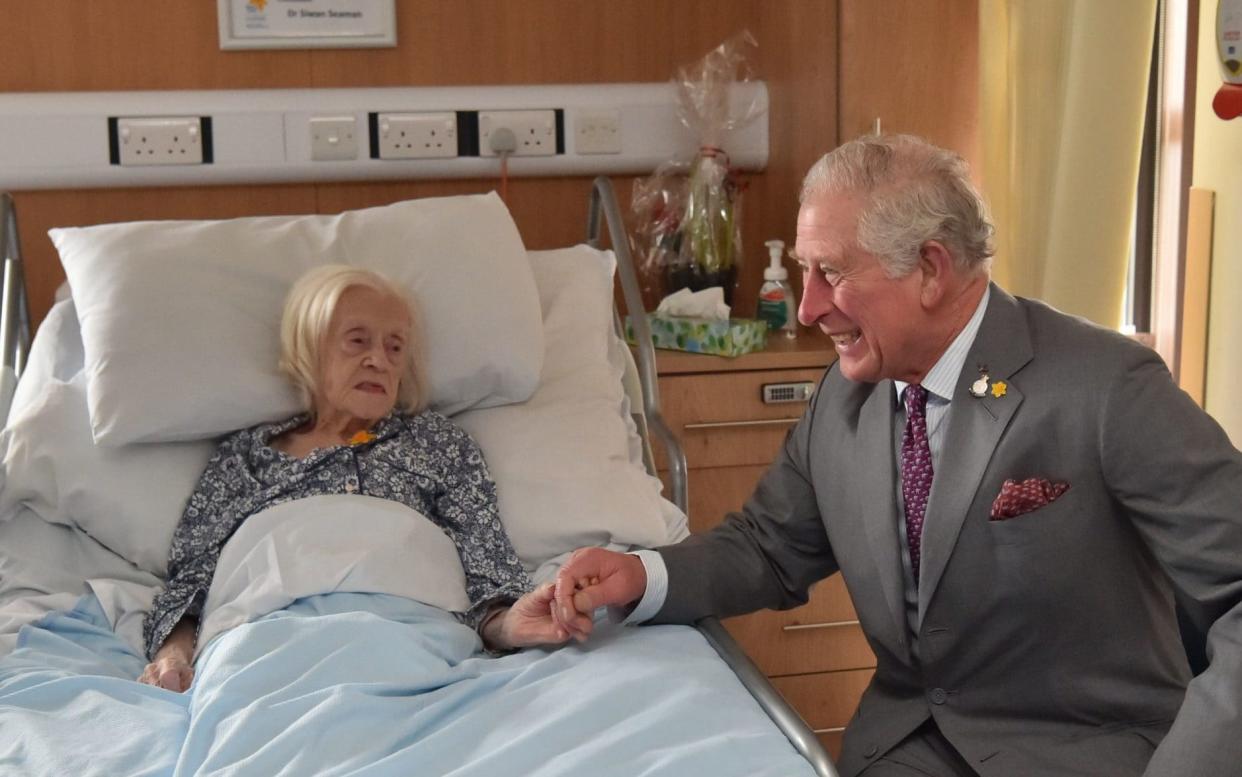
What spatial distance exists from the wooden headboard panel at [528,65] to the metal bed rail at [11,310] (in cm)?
23

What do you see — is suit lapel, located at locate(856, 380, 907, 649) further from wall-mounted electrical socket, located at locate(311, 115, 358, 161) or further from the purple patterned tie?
wall-mounted electrical socket, located at locate(311, 115, 358, 161)

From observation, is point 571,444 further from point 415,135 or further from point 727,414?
point 415,135

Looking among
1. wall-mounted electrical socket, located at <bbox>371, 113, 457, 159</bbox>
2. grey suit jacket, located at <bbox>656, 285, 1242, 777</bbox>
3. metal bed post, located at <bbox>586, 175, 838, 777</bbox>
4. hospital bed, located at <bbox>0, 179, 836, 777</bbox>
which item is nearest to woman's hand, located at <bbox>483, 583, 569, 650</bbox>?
hospital bed, located at <bbox>0, 179, 836, 777</bbox>

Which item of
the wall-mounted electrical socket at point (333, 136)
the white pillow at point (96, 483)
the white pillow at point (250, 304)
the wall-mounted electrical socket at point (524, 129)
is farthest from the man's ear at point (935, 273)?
the wall-mounted electrical socket at point (333, 136)

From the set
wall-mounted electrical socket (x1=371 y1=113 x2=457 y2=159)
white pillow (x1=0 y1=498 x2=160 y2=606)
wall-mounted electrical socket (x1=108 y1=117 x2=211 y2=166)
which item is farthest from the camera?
wall-mounted electrical socket (x1=371 y1=113 x2=457 y2=159)

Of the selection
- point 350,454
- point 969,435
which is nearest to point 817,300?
point 969,435

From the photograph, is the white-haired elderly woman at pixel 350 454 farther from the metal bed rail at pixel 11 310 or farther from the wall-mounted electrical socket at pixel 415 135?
the wall-mounted electrical socket at pixel 415 135

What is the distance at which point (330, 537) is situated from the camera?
2.00 m

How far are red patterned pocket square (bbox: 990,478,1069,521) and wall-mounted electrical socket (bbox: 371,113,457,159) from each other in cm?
175

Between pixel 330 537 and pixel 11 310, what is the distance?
1020 mm

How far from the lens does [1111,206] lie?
2723 millimetres

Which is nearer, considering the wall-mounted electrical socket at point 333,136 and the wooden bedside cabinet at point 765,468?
the wooden bedside cabinet at point 765,468

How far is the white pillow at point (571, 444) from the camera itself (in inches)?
87.0

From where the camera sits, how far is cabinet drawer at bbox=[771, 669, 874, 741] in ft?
9.50
